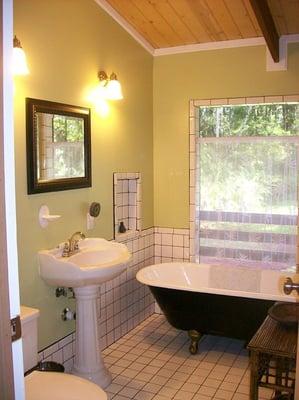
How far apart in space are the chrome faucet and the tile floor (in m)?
1.02

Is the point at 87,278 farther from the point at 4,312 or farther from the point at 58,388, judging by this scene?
the point at 4,312

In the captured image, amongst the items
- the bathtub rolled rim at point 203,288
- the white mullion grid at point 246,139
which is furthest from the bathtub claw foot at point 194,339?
the white mullion grid at point 246,139

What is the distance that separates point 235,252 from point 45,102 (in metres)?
2.38

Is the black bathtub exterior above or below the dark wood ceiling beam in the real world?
below

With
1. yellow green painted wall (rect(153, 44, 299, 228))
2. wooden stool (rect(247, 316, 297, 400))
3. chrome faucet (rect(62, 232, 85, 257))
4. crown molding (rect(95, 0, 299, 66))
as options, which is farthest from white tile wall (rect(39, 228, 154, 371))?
crown molding (rect(95, 0, 299, 66))

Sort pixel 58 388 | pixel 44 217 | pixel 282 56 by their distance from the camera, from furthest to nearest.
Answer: pixel 282 56 < pixel 44 217 < pixel 58 388

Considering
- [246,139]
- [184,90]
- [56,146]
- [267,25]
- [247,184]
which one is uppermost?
[267,25]

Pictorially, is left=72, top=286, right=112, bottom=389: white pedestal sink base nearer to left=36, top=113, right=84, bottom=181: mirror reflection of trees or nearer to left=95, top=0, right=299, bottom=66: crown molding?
left=36, top=113, right=84, bottom=181: mirror reflection of trees

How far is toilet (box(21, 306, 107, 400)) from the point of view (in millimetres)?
2096

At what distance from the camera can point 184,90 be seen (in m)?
4.34

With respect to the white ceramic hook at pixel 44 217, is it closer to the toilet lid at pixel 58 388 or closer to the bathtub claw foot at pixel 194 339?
the toilet lid at pixel 58 388

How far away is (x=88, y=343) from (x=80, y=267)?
69 cm

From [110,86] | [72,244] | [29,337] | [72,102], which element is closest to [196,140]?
[110,86]

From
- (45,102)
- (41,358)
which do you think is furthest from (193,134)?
(41,358)
